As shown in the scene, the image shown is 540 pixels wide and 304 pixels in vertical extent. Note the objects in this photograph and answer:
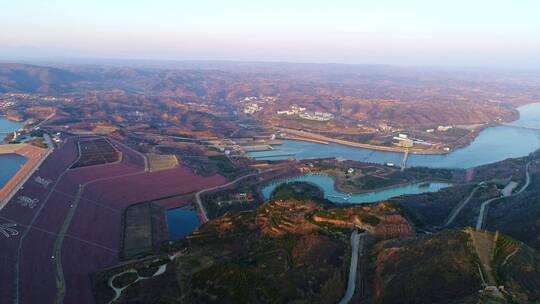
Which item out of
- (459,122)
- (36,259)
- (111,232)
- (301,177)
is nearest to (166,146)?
(301,177)

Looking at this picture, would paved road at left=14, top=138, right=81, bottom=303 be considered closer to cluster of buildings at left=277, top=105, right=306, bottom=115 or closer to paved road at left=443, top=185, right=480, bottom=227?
paved road at left=443, top=185, right=480, bottom=227

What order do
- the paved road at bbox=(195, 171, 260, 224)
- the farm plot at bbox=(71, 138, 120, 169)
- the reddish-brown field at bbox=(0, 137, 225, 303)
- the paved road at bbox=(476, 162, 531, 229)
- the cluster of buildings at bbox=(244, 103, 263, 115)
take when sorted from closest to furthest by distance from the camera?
the reddish-brown field at bbox=(0, 137, 225, 303)
the paved road at bbox=(476, 162, 531, 229)
the paved road at bbox=(195, 171, 260, 224)
the farm plot at bbox=(71, 138, 120, 169)
the cluster of buildings at bbox=(244, 103, 263, 115)

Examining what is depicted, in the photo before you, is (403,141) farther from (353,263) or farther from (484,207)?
(353,263)

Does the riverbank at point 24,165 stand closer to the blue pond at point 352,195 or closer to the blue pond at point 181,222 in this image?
the blue pond at point 181,222

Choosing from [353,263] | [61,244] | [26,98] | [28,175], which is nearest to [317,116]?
[26,98]

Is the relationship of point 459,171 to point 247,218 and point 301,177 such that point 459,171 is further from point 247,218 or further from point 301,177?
point 247,218

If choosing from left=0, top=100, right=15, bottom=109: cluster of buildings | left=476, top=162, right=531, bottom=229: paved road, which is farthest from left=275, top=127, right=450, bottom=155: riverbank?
left=0, top=100, right=15, bottom=109: cluster of buildings
